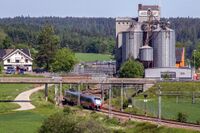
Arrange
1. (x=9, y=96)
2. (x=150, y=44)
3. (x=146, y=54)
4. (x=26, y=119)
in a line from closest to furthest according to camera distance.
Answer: (x=26, y=119) < (x=9, y=96) < (x=146, y=54) < (x=150, y=44)

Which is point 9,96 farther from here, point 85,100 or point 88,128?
point 88,128

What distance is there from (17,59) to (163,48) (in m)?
45.9

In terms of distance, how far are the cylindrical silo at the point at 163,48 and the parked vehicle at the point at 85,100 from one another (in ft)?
118

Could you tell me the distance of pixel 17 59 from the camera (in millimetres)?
156875

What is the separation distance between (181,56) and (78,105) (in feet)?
210

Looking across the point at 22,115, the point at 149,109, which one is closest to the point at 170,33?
the point at 149,109

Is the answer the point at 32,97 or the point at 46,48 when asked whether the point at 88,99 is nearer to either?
the point at 32,97

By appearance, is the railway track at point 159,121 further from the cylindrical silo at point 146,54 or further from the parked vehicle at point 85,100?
the cylindrical silo at point 146,54

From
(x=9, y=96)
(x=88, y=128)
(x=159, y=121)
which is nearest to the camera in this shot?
(x=88, y=128)

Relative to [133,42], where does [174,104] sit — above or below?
below

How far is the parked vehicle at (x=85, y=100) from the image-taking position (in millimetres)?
80062

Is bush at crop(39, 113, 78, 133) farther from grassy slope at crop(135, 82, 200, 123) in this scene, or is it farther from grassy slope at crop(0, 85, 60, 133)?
grassy slope at crop(135, 82, 200, 123)

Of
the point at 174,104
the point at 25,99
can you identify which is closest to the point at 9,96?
the point at 25,99

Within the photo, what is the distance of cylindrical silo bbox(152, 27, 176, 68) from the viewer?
404 feet
